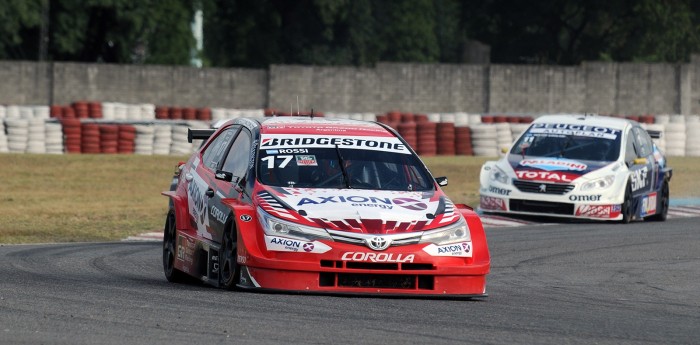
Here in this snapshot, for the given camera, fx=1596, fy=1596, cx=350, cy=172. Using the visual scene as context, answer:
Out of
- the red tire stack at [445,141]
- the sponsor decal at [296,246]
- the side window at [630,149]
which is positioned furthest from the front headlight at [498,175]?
the red tire stack at [445,141]

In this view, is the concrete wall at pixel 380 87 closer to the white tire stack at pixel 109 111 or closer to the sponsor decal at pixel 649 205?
the white tire stack at pixel 109 111

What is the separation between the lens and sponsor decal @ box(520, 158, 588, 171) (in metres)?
20.3

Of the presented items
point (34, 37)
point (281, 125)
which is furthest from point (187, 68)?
point (281, 125)

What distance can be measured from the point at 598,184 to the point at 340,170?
9361mm

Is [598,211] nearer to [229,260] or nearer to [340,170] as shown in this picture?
[340,170]

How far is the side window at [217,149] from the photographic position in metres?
12.2

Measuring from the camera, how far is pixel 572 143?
2100cm

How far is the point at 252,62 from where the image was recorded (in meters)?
58.6

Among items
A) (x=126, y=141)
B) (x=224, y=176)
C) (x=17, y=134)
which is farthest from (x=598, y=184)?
(x=17, y=134)

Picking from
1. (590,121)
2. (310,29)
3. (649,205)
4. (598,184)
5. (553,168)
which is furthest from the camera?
(310,29)

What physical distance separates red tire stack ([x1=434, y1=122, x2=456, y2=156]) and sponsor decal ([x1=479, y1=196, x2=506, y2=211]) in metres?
15.0

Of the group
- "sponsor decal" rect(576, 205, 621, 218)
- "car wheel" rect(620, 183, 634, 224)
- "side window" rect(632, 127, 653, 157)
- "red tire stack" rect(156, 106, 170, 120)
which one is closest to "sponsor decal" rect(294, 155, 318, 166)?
"sponsor decal" rect(576, 205, 621, 218)

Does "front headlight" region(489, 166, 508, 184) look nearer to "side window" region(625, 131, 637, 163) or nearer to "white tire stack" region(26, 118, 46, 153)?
"side window" region(625, 131, 637, 163)

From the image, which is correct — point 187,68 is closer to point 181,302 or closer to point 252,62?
point 252,62
